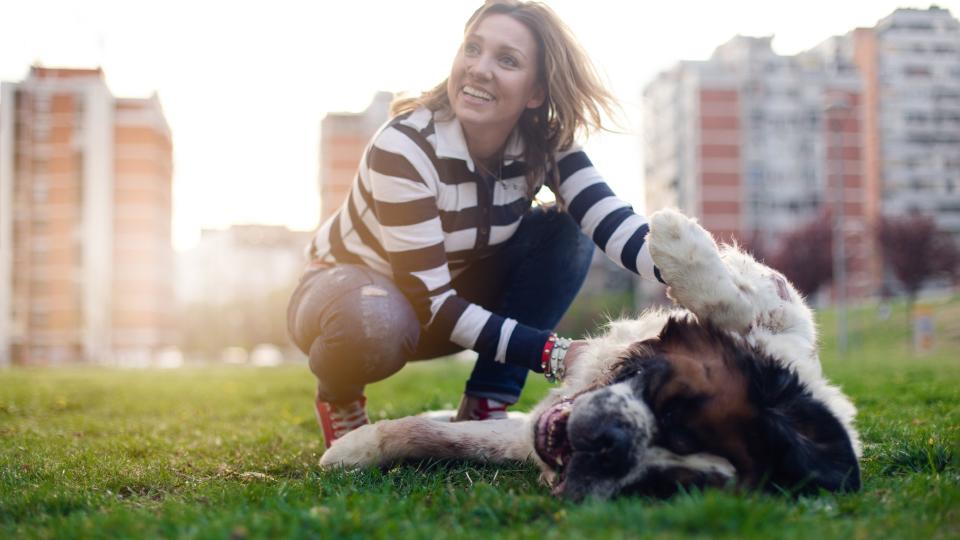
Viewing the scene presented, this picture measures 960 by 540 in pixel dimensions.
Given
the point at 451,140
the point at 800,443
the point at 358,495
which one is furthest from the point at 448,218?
the point at 800,443

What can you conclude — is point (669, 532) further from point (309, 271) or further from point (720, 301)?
point (309, 271)

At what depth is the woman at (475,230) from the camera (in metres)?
2.84

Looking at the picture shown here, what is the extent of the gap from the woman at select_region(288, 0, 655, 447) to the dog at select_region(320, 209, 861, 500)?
11.6 inches

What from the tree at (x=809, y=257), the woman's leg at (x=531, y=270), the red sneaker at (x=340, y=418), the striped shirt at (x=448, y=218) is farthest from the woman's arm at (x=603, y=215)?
the tree at (x=809, y=257)

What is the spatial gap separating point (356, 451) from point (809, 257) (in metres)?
33.4

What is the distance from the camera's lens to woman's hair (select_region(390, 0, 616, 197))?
3033mm

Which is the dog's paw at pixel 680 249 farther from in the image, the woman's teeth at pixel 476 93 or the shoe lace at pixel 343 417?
the shoe lace at pixel 343 417

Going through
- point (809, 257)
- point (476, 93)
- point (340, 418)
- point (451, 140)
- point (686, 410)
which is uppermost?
point (476, 93)

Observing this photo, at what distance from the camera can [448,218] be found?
302cm

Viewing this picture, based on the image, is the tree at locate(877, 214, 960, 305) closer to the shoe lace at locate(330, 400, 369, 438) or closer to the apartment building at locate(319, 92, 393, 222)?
the shoe lace at locate(330, 400, 369, 438)

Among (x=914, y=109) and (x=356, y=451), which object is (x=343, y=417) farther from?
(x=914, y=109)

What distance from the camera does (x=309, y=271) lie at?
131 inches

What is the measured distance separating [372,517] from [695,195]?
166 feet

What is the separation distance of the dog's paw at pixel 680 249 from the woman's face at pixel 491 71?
809 mm
